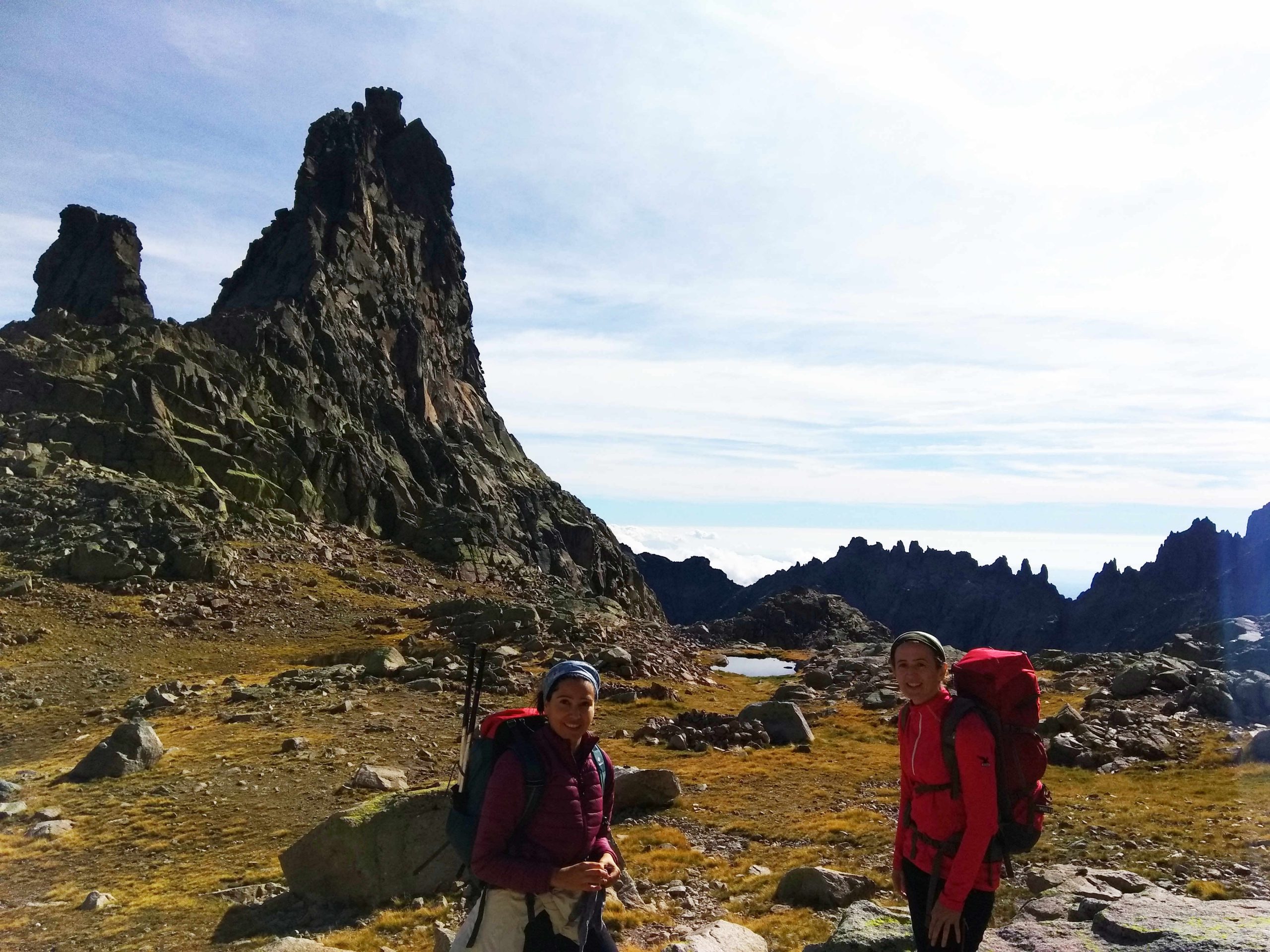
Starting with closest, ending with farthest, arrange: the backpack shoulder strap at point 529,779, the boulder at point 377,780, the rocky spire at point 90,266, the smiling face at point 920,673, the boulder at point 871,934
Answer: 1. the backpack shoulder strap at point 529,779
2. the smiling face at point 920,673
3. the boulder at point 871,934
4. the boulder at point 377,780
5. the rocky spire at point 90,266

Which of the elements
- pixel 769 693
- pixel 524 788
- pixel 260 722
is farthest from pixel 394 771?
pixel 769 693

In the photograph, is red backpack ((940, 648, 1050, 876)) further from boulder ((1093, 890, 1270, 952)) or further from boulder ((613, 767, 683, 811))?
boulder ((613, 767, 683, 811))

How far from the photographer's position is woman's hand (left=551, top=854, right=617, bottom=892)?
19.9 ft

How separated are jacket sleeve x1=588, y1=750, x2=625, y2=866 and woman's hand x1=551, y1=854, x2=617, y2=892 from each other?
13.2 inches

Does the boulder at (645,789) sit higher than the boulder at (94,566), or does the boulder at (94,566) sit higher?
the boulder at (94,566)

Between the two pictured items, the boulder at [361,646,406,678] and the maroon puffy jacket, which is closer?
the maroon puffy jacket

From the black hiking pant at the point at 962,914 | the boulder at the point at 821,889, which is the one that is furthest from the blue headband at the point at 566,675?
the boulder at the point at 821,889

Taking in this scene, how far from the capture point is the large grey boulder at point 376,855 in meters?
14.6

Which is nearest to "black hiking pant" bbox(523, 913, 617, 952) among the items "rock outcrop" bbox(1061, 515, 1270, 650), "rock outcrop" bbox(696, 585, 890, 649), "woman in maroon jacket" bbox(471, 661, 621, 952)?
"woman in maroon jacket" bbox(471, 661, 621, 952)

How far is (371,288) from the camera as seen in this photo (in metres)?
149

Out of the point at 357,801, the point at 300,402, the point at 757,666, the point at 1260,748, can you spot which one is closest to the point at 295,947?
the point at 357,801

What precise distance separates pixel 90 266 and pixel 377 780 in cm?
16147

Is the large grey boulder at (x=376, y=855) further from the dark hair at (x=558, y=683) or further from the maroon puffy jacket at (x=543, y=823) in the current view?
the dark hair at (x=558, y=683)

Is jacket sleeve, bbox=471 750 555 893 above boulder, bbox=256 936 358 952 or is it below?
above
